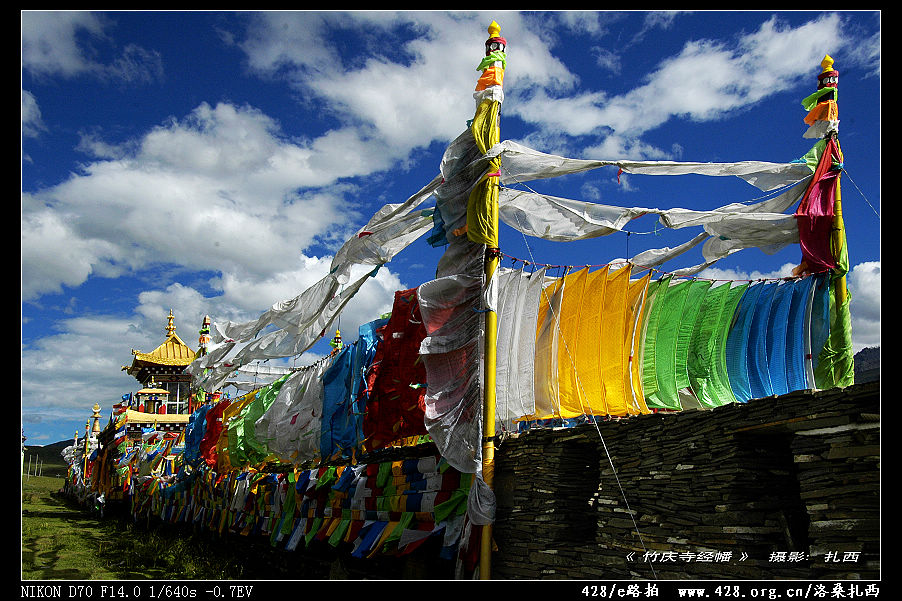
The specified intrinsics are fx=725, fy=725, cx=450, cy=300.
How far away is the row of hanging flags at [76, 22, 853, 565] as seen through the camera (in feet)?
29.4

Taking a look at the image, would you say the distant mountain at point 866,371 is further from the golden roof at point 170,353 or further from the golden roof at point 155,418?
the golden roof at point 170,353

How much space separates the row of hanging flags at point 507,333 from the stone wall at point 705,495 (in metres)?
0.79

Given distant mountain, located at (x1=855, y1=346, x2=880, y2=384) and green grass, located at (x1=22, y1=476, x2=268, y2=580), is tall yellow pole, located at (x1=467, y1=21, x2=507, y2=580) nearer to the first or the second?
distant mountain, located at (x1=855, y1=346, x2=880, y2=384)

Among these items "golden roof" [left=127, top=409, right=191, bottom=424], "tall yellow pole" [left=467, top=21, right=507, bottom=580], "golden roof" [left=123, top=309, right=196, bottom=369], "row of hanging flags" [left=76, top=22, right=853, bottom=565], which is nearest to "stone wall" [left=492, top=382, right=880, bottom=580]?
"tall yellow pole" [left=467, top=21, right=507, bottom=580]

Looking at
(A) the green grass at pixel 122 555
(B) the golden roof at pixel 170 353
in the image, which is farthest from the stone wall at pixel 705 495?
(B) the golden roof at pixel 170 353

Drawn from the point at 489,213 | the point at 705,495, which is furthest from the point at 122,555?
the point at 705,495

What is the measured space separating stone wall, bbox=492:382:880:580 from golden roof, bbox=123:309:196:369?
122 ft

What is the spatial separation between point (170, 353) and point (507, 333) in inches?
1407

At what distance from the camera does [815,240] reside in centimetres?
1021

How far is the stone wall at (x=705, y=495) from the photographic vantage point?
4961 mm

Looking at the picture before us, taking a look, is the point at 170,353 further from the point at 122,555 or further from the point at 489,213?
the point at 489,213
